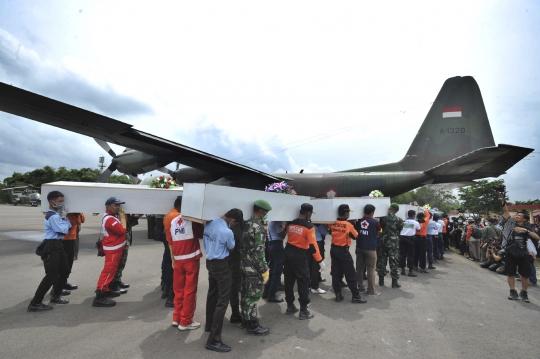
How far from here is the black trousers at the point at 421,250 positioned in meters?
9.16

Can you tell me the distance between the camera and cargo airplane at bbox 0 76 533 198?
941 cm

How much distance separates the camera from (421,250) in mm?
9312

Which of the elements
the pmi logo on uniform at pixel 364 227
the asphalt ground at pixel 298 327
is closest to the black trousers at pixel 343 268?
the asphalt ground at pixel 298 327

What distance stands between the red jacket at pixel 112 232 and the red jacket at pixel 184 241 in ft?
5.01

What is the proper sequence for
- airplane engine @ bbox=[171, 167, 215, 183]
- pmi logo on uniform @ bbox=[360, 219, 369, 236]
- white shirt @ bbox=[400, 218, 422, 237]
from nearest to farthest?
pmi logo on uniform @ bbox=[360, 219, 369, 236] → white shirt @ bbox=[400, 218, 422, 237] → airplane engine @ bbox=[171, 167, 215, 183]

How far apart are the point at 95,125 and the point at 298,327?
8681 mm

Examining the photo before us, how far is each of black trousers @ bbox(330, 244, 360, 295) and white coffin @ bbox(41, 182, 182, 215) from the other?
3.65 meters

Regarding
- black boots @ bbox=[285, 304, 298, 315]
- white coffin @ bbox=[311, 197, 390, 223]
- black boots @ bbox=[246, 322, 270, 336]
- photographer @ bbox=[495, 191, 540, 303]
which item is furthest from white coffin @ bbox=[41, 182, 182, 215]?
photographer @ bbox=[495, 191, 540, 303]

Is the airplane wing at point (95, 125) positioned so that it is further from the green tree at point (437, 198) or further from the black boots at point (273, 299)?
the green tree at point (437, 198)

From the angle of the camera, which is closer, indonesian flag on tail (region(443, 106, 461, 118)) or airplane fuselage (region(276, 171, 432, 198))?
airplane fuselage (region(276, 171, 432, 198))

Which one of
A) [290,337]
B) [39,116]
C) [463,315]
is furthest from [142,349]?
[39,116]

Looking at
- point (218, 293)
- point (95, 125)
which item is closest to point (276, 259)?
point (218, 293)

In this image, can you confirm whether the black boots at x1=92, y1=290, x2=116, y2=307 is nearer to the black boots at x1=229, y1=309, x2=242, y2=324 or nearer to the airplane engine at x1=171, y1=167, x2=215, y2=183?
the black boots at x1=229, y1=309, x2=242, y2=324

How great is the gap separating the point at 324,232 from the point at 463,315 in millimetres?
3212
